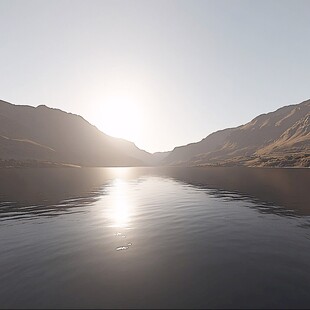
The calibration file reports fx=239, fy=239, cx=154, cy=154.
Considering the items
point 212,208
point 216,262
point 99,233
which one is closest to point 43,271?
point 99,233

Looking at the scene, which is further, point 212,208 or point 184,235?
point 212,208

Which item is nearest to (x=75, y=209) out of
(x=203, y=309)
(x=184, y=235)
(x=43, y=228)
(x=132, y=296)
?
(x=43, y=228)

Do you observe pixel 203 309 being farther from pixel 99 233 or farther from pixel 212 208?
pixel 212 208

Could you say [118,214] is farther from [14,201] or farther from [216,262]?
[14,201]

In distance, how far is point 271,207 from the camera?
4481cm

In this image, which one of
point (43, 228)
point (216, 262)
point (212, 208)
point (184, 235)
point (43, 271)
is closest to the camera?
point (43, 271)

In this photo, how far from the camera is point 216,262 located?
2067 cm

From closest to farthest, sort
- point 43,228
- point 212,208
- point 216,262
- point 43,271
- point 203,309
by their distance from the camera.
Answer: point 203,309 < point 43,271 < point 216,262 < point 43,228 < point 212,208

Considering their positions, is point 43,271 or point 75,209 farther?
point 75,209

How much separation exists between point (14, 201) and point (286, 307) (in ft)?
185

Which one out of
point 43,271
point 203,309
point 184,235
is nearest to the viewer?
point 203,309

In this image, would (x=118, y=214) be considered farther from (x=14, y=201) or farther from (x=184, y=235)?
(x=14, y=201)

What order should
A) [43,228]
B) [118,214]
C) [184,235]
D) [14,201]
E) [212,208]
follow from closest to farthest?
[184,235]
[43,228]
[118,214]
[212,208]
[14,201]

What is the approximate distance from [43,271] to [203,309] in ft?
42.4
